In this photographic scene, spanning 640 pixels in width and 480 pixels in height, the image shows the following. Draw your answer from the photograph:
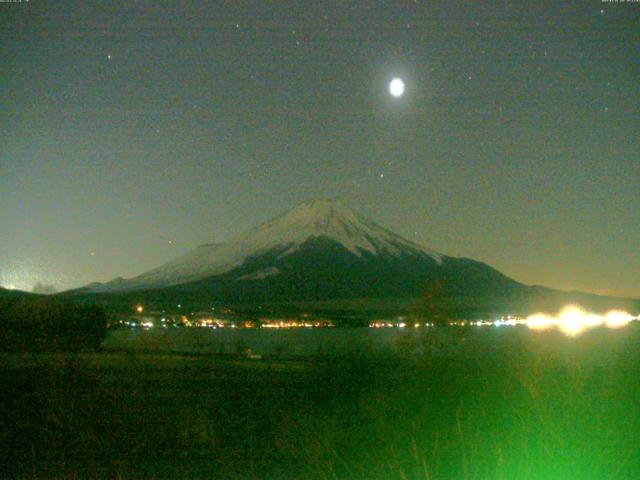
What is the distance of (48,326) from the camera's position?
37812 millimetres

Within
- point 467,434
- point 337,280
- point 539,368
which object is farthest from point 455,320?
point 337,280

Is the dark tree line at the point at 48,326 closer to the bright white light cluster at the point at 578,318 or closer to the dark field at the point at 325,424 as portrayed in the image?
the dark field at the point at 325,424

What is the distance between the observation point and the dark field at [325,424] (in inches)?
407

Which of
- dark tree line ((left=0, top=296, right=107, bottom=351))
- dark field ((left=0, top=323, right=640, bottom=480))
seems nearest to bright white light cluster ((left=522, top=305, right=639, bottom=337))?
dark tree line ((left=0, top=296, right=107, bottom=351))

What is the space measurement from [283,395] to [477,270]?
110m

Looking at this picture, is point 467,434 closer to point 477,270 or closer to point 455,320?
point 455,320

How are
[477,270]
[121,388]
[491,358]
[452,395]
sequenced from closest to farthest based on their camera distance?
[452,395], [121,388], [491,358], [477,270]

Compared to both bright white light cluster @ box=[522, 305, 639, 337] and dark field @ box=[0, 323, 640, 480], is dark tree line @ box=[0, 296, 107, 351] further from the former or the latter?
bright white light cluster @ box=[522, 305, 639, 337]

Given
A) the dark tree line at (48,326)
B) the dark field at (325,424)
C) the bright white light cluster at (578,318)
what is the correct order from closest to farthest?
the dark field at (325,424) < the dark tree line at (48,326) < the bright white light cluster at (578,318)

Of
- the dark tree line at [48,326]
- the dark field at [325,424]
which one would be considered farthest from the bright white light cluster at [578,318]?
the dark field at [325,424]

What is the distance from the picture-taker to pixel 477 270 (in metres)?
125

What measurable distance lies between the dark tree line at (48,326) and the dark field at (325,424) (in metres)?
14.8

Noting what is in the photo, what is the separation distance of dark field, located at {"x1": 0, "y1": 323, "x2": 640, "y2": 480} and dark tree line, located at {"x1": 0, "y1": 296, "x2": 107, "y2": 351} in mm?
14769

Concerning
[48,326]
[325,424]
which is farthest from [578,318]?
[325,424]
